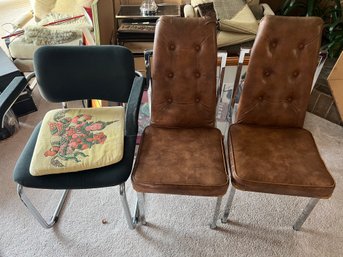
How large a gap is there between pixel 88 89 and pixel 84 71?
94 mm

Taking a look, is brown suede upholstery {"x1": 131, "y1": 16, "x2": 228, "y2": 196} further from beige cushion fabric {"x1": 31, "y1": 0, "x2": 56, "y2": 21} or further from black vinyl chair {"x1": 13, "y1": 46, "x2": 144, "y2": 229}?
beige cushion fabric {"x1": 31, "y1": 0, "x2": 56, "y2": 21}

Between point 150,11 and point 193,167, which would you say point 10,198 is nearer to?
point 193,167

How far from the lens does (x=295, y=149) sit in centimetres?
115

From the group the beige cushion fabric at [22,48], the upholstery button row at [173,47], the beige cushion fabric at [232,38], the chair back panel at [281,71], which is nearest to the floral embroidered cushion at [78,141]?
the upholstery button row at [173,47]

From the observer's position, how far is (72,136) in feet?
3.78

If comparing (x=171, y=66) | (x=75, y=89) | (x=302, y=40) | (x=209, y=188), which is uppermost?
(x=302, y=40)

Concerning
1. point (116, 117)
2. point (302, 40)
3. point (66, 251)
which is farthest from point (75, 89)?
point (302, 40)

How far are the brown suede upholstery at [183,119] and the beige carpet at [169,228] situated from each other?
377 mm

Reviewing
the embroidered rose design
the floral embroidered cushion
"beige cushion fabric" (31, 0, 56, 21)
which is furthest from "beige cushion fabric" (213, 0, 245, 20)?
"beige cushion fabric" (31, 0, 56, 21)

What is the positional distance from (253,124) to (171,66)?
0.52 metres

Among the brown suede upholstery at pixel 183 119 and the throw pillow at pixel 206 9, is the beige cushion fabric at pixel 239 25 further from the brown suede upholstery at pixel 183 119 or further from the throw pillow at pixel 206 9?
the brown suede upholstery at pixel 183 119

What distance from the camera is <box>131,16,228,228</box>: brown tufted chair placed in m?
1.04

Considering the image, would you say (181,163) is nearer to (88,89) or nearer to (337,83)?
(88,89)

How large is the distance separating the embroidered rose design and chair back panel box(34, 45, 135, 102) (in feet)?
0.40
